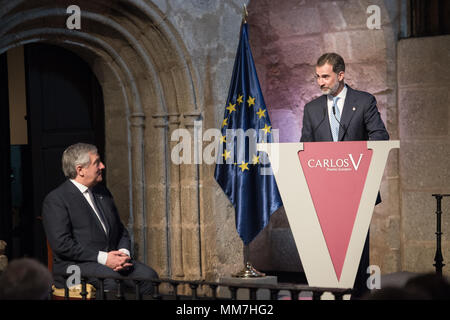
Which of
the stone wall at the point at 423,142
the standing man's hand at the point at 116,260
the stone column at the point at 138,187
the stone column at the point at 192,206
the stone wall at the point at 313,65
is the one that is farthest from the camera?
the stone wall at the point at 313,65

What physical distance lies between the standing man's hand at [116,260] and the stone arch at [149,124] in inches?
56.7

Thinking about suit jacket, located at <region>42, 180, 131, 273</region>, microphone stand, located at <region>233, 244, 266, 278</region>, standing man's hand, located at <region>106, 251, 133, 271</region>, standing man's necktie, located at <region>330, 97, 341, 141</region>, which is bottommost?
microphone stand, located at <region>233, 244, 266, 278</region>

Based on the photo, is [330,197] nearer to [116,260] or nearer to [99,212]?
[116,260]

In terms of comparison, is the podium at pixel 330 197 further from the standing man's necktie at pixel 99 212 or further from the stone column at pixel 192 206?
the stone column at pixel 192 206

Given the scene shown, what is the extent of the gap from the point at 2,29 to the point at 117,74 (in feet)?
4.09

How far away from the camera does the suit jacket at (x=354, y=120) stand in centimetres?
403

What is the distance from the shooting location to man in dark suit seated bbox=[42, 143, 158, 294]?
3.73 metres

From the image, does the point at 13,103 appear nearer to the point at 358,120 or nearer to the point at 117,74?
the point at 117,74

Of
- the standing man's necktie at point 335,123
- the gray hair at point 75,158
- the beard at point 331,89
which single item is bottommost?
the gray hair at point 75,158

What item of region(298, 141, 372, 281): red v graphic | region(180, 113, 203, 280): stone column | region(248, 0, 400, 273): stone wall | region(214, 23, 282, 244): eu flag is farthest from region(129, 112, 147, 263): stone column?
region(298, 141, 372, 281): red v graphic

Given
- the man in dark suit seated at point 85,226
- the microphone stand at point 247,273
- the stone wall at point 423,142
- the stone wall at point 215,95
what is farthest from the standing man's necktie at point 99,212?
the stone wall at point 423,142

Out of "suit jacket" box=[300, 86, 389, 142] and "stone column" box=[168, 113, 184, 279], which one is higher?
"suit jacket" box=[300, 86, 389, 142]

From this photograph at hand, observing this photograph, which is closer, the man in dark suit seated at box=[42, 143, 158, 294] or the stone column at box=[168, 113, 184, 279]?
the man in dark suit seated at box=[42, 143, 158, 294]

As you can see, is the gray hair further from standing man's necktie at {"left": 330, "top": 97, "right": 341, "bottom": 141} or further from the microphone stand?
the microphone stand
